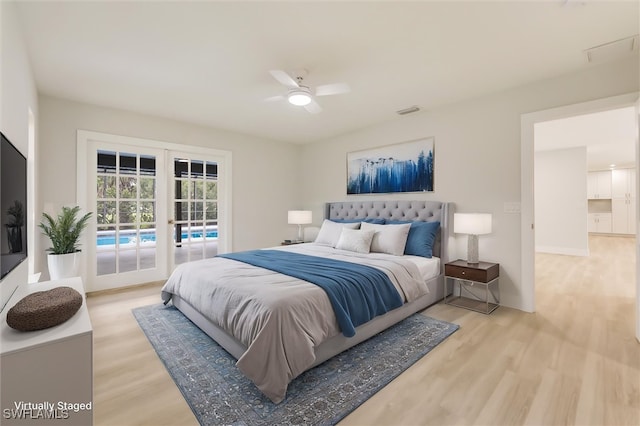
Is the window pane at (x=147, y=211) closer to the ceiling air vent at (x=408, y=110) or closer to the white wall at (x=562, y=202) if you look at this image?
the ceiling air vent at (x=408, y=110)

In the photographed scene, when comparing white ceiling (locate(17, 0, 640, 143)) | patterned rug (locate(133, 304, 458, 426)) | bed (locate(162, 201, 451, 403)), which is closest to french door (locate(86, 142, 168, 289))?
white ceiling (locate(17, 0, 640, 143))

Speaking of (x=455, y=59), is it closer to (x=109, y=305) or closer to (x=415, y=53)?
(x=415, y=53)

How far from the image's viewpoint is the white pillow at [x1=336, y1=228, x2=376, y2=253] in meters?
3.66

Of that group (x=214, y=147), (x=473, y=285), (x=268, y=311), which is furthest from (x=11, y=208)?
(x=473, y=285)

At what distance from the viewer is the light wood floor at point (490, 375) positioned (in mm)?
1610

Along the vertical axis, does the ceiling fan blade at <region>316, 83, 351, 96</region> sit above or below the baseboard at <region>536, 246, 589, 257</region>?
above

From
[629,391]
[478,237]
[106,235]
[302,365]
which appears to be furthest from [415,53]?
[106,235]

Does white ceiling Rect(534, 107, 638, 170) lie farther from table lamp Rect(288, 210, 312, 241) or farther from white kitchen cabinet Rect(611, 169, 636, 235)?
table lamp Rect(288, 210, 312, 241)

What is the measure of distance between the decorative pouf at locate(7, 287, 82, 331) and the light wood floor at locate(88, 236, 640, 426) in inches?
27.9

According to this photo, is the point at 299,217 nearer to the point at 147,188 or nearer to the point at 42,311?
the point at 147,188

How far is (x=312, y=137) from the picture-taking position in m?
5.42

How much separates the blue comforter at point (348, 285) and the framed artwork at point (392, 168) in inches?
73.5

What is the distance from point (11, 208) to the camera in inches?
61.8

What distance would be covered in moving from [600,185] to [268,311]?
490 inches
